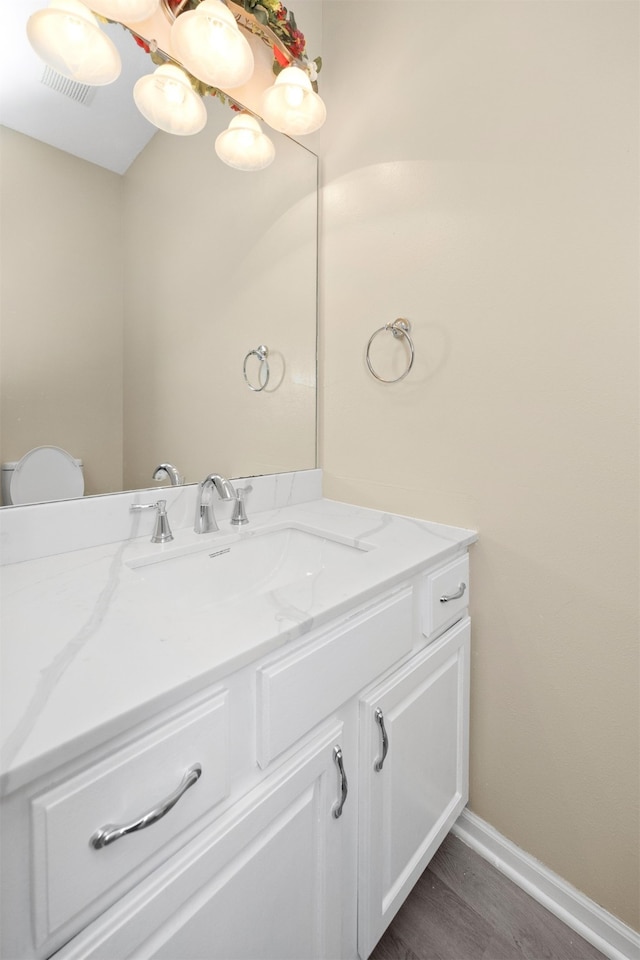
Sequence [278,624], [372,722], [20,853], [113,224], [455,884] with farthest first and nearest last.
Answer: [455,884] < [113,224] < [372,722] < [278,624] < [20,853]

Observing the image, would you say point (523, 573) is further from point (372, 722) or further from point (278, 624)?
point (278, 624)

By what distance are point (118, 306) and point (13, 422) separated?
1.19ft

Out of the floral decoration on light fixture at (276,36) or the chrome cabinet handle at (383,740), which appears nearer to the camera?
the chrome cabinet handle at (383,740)

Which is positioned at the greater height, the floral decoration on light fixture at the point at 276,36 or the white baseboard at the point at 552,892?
the floral decoration on light fixture at the point at 276,36

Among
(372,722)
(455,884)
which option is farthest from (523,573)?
(455,884)

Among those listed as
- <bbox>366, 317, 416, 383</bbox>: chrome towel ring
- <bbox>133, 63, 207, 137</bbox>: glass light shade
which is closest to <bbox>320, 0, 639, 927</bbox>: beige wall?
<bbox>366, 317, 416, 383</bbox>: chrome towel ring

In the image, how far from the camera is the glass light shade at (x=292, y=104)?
1.26 m

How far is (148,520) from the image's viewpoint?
111cm

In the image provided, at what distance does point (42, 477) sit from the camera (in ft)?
3.10

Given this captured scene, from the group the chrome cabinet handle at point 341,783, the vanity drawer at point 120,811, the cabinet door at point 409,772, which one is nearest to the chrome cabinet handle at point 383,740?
the cabinet door at point 409,772

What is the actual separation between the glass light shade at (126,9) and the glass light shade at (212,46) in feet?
0.27

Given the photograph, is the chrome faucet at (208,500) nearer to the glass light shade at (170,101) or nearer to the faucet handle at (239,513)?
the faucet handle at (239,513)

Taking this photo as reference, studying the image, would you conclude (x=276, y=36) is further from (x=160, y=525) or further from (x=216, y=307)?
(x=160, y=525)

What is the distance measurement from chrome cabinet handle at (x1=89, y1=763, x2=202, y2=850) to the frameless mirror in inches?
28.0
